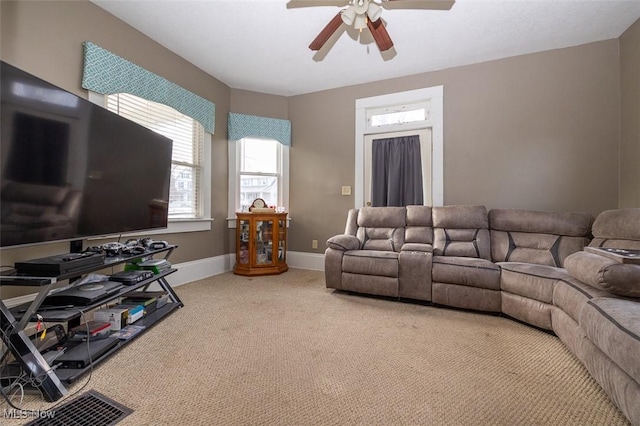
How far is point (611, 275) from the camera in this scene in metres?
1.49

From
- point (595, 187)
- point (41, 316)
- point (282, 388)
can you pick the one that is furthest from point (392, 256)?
point (41, 316)

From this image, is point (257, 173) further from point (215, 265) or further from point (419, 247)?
point (419, 247)

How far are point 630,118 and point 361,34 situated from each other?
2639 millimetres

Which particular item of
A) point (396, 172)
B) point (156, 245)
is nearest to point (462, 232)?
point (396, 172)

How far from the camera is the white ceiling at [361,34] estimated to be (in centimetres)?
239

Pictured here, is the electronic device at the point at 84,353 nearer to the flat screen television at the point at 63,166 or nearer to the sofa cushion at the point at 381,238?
the flat screen television at the point at 63,166

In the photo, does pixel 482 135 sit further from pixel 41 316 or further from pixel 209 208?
pixel 41 316

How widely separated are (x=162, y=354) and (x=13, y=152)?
131 centimetres

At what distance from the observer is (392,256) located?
2775 millimetres

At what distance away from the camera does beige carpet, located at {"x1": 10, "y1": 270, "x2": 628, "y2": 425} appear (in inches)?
47.8

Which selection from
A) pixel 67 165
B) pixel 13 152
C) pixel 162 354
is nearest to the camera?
pixel 13 152

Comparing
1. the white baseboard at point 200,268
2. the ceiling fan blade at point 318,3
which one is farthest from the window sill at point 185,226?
the ceiling fan blade at point 318,3

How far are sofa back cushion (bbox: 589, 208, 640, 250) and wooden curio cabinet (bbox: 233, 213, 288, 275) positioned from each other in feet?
10.6

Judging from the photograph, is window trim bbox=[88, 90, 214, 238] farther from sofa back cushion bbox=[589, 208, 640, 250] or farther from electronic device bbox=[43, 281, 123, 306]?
sofa back cushion bbox=[589, 208, 640, 250]
